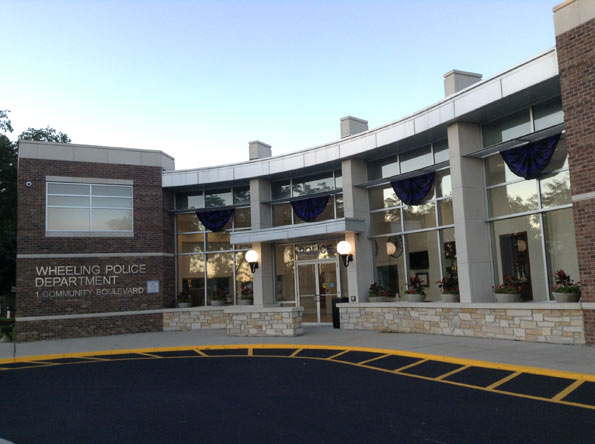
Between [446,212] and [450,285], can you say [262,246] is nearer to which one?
[446,212]

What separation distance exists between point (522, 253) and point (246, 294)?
1118cm

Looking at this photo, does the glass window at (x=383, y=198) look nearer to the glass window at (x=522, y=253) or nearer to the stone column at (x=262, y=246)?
the glass window at (x=522, y=253)

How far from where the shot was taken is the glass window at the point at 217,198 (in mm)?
22034

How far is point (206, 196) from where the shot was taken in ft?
72.8

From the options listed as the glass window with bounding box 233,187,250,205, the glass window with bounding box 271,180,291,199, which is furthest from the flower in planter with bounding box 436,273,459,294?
the glass window with bounding box 233,187,250,205

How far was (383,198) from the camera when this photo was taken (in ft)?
60.4

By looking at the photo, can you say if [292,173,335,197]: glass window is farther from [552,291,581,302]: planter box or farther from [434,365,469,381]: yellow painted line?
[434,365,469,381]: yellow painted line

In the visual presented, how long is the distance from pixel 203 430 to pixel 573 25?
11.4m

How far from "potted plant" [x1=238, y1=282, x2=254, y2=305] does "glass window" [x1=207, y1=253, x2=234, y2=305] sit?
56 cm

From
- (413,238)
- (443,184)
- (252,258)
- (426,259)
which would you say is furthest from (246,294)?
(443,184)

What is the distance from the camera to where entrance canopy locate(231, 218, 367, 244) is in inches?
683

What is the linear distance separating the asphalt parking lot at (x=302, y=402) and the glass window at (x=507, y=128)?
274 inches

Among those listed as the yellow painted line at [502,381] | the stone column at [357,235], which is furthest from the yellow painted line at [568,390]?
the stone column at [357,235]

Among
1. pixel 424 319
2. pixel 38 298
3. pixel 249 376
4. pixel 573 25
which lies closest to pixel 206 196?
pixel 38 298
